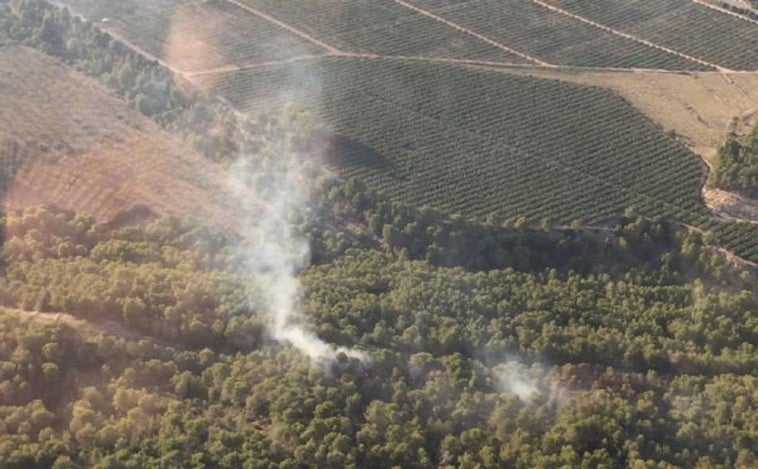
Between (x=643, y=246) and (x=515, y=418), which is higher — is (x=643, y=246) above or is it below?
above

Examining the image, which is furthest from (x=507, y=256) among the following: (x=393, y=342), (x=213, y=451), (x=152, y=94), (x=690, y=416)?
(x=152, y=94)

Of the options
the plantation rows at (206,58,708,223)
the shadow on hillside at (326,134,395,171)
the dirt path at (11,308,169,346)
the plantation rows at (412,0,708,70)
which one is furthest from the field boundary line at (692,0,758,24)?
the dirt path at (11,308,169,346)

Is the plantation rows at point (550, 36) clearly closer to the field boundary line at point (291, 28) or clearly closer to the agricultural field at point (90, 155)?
the field boundary line at point (291, 28)

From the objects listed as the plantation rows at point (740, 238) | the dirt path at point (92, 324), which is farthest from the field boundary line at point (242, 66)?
the plantation rows at point (740, 238)

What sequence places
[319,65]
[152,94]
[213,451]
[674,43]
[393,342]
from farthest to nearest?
[674,43]
[319,65]
[152,94]
[393,342]
[213,451]

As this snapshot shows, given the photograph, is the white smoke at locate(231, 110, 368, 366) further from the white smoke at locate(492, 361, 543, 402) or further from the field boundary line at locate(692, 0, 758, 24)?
the field boundary line at locate(692, 0, 758, 24)

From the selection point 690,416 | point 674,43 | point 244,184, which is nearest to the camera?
point 690,416

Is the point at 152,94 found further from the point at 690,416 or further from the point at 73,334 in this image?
the point at 690,416
